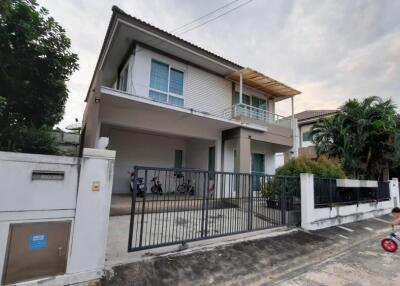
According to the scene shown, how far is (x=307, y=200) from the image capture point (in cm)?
723

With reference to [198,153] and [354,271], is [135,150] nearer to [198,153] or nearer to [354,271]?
[198,153]

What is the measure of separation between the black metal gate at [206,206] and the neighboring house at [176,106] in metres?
3.09

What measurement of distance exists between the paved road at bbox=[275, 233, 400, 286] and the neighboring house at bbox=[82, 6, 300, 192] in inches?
218

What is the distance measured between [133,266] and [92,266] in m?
0.70

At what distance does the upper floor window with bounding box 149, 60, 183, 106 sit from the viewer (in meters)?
9.56

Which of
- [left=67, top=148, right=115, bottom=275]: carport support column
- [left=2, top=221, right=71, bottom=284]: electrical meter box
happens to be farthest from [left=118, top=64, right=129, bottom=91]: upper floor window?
[left=2, top=221, right=71, bottom=284]: electrical meter box

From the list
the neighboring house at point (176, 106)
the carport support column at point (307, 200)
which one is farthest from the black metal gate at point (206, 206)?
the neighboring house at point (176, 106)

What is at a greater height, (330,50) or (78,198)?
(330,50)

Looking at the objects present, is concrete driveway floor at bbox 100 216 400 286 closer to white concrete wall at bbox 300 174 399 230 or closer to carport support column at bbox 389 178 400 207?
white concrete wall at bbox 300 174 399 230

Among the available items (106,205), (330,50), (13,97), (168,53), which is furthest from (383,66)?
(13,97)

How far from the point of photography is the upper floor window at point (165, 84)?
31.4 ft

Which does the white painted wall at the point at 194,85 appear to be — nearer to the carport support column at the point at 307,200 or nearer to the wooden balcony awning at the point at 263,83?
the wooden balcony awning at the point at 263,83

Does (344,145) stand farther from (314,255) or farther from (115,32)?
(115,32)

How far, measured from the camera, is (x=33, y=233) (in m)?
3.01
